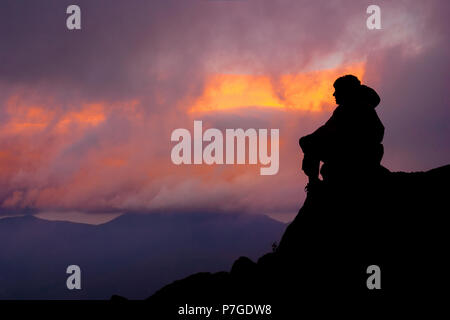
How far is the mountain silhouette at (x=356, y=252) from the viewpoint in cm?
3134

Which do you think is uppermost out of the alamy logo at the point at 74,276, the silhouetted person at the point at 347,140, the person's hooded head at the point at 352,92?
the person's hooded head at the point at 352,92

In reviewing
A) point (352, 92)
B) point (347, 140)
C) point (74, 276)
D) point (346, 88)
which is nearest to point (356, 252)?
point (347, 140)

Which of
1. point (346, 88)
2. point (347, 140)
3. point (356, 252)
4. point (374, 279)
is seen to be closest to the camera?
point (374, 279)

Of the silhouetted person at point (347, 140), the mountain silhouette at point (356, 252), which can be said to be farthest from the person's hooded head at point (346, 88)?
the mountain silhouette at point (356, 252)

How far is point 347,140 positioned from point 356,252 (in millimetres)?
7924

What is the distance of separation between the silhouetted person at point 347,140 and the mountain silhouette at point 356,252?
0.99 meters

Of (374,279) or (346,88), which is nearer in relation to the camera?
(374,279)

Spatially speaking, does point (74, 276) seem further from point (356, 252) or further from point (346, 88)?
point (346, 88)

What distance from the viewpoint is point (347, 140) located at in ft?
120

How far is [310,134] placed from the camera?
122 ft

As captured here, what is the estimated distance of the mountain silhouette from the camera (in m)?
31.3

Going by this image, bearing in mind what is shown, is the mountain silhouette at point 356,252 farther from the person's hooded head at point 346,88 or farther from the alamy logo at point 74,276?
the alamy logo at point 74,276
